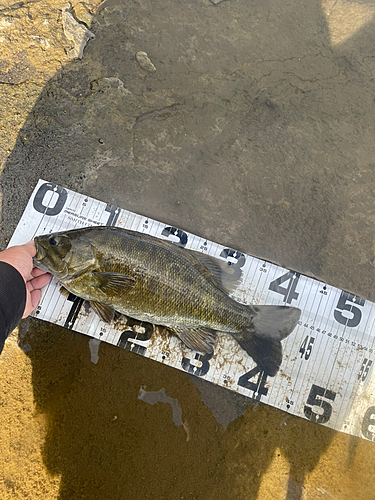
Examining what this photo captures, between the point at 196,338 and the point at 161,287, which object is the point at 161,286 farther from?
the point at 196,338

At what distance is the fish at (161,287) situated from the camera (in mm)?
2820

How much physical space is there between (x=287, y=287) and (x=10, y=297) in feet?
9.22

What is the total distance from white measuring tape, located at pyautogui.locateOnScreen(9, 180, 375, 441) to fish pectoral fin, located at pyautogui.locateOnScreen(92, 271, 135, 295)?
61cm

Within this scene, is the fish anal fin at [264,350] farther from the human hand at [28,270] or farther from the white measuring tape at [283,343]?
the human hand at [28,270]

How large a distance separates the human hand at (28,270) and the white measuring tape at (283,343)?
0.11 m

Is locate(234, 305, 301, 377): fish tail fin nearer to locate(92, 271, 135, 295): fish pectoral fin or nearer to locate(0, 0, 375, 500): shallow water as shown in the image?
locate(0, 0, 375, 500): shallow water

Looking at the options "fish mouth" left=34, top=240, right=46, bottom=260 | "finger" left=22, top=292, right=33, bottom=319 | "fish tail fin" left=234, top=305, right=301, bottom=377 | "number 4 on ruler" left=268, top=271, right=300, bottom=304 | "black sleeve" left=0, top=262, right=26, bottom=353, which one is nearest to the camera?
"black sleeve" left=0, top=262, right=26, bottom=353

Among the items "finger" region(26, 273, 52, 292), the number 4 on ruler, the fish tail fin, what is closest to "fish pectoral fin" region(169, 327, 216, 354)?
the fish tail fin

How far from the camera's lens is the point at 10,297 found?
2.68m

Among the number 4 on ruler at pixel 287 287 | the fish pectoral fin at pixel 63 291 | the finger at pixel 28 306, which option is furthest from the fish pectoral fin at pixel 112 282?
the number 4 on ruler at pixel 287 287

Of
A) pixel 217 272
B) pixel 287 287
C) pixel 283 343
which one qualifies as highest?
pixel 287 287

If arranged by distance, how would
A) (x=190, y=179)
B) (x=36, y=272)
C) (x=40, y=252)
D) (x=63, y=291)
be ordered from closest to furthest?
(x=40, y=252), (x=36, y=272), (x=63, y=291), (x=190, y=179)

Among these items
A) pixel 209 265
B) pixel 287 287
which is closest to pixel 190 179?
pixel 209 265

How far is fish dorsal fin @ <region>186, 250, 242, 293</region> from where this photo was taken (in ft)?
10.1
